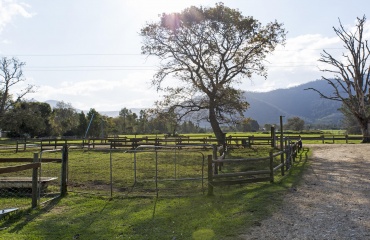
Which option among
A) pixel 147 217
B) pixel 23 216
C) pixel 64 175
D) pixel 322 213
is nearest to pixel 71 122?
pixel 64 175

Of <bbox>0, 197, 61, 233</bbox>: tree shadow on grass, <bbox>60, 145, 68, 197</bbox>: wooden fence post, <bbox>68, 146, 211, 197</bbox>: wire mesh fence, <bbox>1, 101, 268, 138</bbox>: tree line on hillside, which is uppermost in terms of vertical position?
<bbox>1, 101, 268, 138</bbox>: tree line on hillside

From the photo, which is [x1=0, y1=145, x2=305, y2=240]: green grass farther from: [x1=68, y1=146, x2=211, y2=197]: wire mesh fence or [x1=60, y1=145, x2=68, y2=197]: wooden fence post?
[x1=68, y1=146, x2=211, y2=197]: wire mesh fence

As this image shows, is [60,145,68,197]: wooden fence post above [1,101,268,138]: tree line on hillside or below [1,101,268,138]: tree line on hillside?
below

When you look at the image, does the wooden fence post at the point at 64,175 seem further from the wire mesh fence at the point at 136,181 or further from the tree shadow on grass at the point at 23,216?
the tree shadow on grass at the point at 23,216

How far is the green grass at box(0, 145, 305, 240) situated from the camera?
6.68 m

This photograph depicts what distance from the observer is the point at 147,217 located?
308 inches

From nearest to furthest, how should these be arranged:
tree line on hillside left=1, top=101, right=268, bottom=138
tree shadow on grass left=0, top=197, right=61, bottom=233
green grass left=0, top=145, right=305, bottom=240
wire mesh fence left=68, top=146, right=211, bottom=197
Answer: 1. green grass left=0, top=145, right=305, bottom=240
2. tree shadow on grass left=0, top=197, right=61, bottom=233
3. wire mesh fence left=68, top=146, right=211, bottom=197
4. tree line on hillside left=1, top=101, right=268, bottom=138

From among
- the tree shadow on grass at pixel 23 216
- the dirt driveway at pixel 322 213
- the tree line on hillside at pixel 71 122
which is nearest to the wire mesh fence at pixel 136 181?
the tree shadow on grass at pixel 23 216

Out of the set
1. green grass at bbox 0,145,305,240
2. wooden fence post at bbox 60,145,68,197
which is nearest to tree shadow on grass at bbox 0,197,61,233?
green grass at bbox 0,145,305,240

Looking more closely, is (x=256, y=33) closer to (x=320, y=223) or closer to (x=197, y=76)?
(x=197, y=76)

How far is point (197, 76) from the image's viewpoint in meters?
30.8

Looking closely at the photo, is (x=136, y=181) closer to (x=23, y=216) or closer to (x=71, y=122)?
(x=23, y=216)

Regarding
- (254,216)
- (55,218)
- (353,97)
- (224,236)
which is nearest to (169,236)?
(224,236)

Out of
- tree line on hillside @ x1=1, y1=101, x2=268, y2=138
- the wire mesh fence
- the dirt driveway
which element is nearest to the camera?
the dirt driveway
